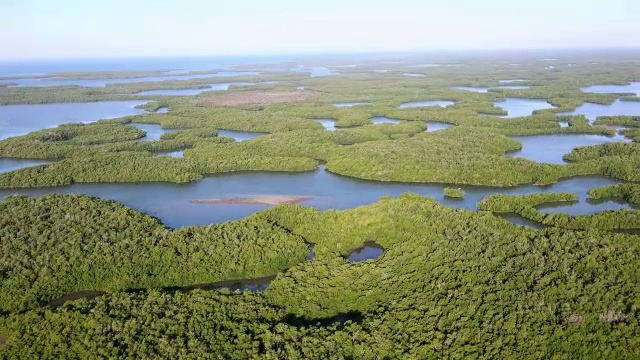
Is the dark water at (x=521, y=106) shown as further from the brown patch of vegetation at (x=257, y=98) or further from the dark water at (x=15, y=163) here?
the dark water at (x=15, y=163)

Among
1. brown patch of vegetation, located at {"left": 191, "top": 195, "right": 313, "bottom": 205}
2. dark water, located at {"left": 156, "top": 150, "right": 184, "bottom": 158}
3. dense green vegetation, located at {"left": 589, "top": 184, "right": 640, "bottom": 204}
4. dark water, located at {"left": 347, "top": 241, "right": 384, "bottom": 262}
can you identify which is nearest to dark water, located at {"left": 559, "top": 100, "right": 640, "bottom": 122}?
dense green vegetation, located at {"left": 589, "top": 184, "right": 640, "bottom": 204}

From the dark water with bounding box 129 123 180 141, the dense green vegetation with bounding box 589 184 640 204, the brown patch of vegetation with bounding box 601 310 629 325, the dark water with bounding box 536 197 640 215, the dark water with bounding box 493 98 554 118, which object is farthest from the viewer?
the dark water with bounding box 493 98 554 118

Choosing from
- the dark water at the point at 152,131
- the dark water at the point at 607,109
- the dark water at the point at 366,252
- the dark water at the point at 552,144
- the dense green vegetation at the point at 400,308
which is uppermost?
the dark water at the point at 607,109

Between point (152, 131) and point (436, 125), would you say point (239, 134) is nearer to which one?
point (152, 131)

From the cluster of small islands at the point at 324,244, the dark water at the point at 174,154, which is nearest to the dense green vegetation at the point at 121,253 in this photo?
the cluster of small islands at the point at 324,244

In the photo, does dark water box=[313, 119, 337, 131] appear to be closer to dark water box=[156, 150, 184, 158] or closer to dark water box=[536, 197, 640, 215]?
dark water box=[156, 150, 184, 158]

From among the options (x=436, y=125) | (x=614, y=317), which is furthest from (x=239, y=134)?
(x=614, y=317)

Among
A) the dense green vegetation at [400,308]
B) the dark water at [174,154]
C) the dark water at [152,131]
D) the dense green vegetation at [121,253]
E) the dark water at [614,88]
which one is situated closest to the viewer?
the dense green vegetation at [400,308]
